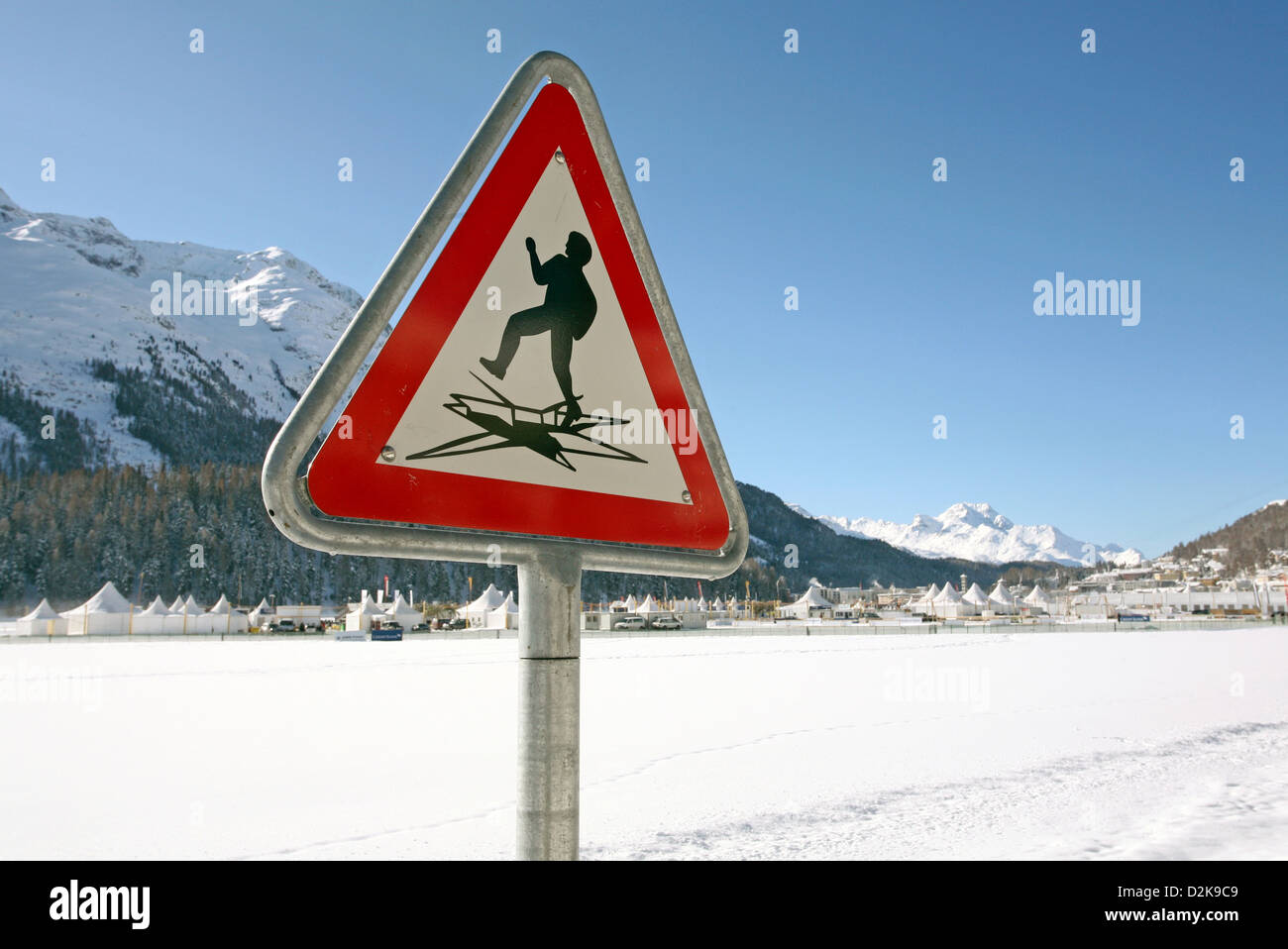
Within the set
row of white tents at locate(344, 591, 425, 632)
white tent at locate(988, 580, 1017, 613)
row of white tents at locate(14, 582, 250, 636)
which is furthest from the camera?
white tent at locate(988, 580, 1017, 613)

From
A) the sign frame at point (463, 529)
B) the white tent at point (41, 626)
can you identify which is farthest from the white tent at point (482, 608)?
the sign frame at point (463, 529)

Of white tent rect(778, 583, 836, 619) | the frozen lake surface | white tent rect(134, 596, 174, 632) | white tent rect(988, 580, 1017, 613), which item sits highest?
the frozen lake surface

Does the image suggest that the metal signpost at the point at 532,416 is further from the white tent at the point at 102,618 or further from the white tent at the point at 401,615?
the white tent at the point at 401,615

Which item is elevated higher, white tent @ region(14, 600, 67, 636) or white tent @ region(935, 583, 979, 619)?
white tent @ region(14, 600, 67, 636)

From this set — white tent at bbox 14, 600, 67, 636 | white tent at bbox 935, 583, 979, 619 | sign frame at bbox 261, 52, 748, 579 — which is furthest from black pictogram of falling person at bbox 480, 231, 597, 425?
white tent at bbox 935, 583, 979, 619

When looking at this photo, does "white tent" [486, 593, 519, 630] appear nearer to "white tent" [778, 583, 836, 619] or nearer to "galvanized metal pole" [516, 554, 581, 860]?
"white tent" [778, 583, 836, 619]

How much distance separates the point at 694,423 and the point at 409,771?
27.1ft

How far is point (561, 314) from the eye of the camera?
1445 millimetres

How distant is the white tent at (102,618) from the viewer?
2271 inches

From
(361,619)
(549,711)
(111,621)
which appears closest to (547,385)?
(549,711)

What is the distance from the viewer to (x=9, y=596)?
101 meters

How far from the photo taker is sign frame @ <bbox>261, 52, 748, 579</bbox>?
3.57 ft

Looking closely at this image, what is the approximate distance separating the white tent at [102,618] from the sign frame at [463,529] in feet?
229
